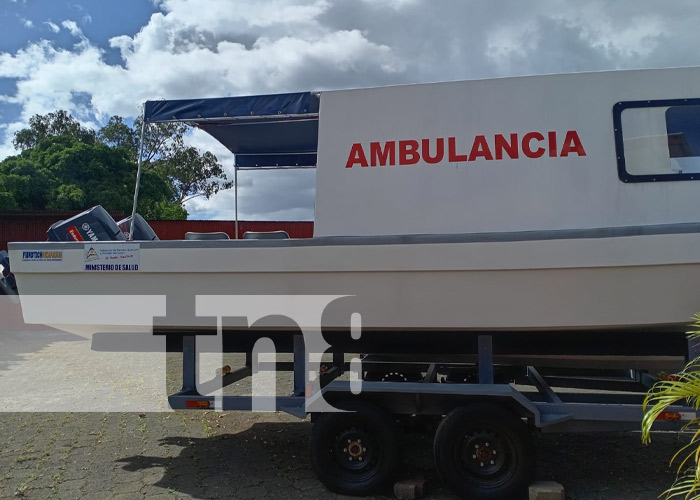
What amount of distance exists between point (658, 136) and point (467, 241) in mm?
1425

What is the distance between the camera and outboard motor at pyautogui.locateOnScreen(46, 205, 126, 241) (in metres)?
4.10

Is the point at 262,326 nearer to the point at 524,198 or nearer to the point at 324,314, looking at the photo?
the point at 324,314

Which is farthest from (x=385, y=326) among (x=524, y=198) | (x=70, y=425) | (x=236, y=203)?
(x=70, y=425)

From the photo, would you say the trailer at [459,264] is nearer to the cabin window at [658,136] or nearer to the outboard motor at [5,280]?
the cabin window at [658,136]

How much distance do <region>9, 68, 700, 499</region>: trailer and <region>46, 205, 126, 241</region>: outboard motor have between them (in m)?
0.21

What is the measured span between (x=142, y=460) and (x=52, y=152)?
18094 mm

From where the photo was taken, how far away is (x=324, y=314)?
3.60 m

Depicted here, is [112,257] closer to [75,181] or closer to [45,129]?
Result: [75,181]

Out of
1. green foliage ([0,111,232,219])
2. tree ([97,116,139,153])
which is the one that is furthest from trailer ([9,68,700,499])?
tree ([97,116,139,153])

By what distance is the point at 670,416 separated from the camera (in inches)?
131

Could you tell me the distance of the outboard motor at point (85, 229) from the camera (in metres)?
4.10

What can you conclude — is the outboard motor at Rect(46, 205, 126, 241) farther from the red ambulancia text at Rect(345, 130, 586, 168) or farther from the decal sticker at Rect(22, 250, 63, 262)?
the red ambulancia text at Rect(345, 130, 586, 168)

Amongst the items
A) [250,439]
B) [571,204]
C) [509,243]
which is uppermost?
[571,204]

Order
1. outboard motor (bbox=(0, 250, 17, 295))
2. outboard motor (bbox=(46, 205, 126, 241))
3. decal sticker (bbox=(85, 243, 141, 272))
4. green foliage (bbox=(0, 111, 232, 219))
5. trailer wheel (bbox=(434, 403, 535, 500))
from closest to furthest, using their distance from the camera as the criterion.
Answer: trailer wheel (bbox=(434, 403, 535, 500)), decal sticker (bbox=(85, 243, 141, 272)), outboard motor (bbox=(46, 205, 126, 241)), outboard motor (bbox=(0, 250, 17, 295)), green foliage (bbox=(0, 111, 232, 219))
